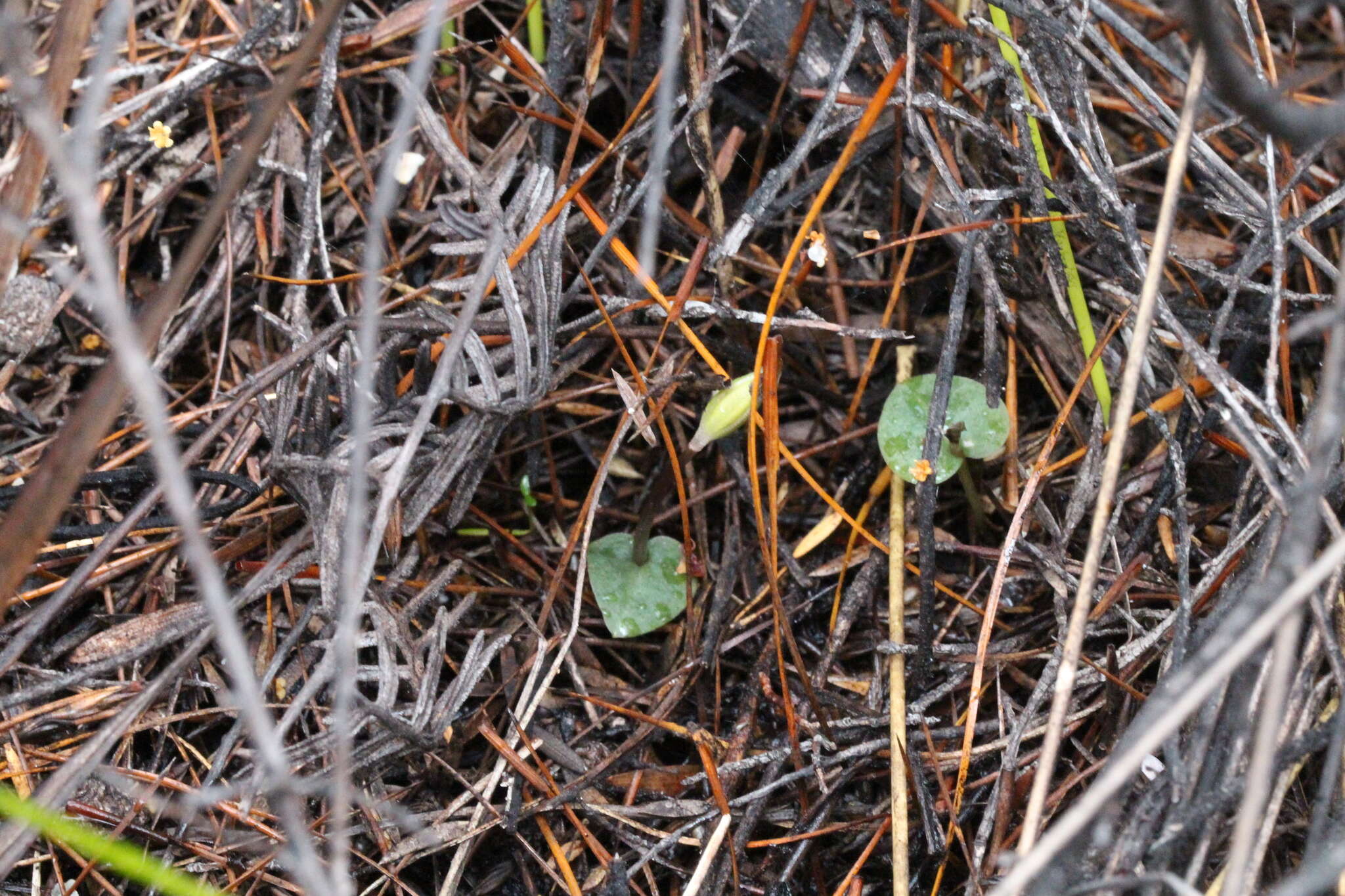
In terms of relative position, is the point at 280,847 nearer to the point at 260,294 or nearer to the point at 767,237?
the point at 260,294

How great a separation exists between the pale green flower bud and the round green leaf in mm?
178

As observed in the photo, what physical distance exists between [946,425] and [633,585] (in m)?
0.44

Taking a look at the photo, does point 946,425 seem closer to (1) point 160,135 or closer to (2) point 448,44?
(2) point 448,44

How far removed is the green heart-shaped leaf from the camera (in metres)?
1.23

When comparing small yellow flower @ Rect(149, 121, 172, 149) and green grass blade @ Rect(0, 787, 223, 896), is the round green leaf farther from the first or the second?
small yellow flower @ Rect(149, 121, 172, 149)

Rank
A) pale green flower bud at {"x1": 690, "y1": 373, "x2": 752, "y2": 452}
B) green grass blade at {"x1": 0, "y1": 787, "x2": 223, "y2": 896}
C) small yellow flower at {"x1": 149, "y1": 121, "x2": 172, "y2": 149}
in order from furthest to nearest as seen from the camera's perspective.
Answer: small yellow flower at {"x1": 149, "y1": 121, "x2": 172, "y2": 149}, pale green flower bud at {"x1": 690, "y1": 373, "x2": 752, "y2": 452}, green grass blade at {"x1": 0, "y1": 787, "x2": 223, "y2": 896}

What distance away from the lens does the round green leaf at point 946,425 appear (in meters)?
1.21

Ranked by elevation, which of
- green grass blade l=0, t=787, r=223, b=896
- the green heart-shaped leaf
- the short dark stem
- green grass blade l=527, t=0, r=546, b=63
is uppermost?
green grass blade l=527, t=0, r=546, b=63

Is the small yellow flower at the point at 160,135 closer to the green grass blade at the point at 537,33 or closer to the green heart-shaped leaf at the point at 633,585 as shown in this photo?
the green grass blade at the point at 537,33

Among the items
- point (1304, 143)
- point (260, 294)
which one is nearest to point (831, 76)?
point (1304, 143)

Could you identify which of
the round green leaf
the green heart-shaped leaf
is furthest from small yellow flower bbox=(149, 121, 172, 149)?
the round green leaf

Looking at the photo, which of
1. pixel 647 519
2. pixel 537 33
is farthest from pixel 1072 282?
pixel 537 33

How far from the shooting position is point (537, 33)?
55.0 inches

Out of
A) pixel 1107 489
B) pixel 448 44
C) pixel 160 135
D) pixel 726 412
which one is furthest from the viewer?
pixel 448 44
